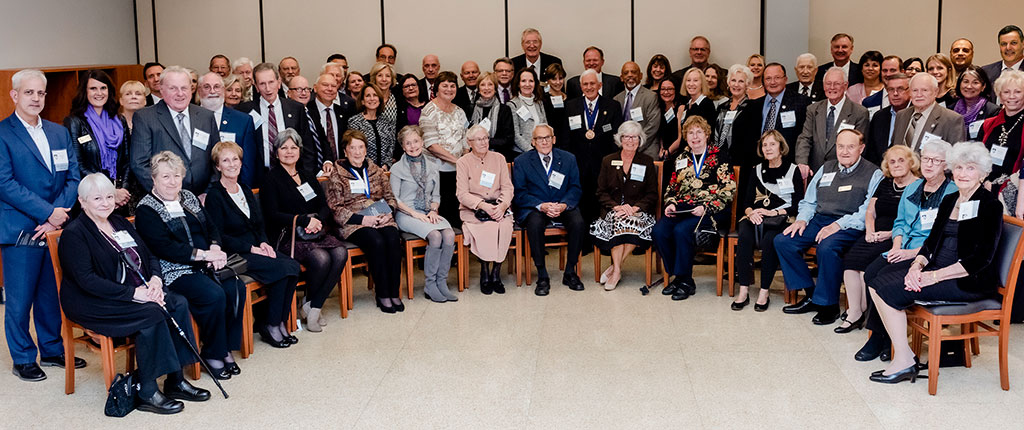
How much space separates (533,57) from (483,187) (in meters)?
2.07

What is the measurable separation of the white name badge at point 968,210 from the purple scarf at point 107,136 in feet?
14.1

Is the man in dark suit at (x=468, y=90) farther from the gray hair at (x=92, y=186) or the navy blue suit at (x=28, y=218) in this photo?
the gray hair at (x=92, y=186)

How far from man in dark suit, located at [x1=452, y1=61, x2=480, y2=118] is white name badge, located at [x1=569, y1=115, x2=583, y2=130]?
0.76 metres

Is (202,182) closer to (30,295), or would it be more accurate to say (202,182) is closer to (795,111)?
(30,295)

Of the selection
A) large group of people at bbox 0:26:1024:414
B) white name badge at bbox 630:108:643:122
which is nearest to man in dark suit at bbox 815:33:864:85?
large group of people at bbox 0:26:1024:414

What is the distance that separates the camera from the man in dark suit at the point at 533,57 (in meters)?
7.48

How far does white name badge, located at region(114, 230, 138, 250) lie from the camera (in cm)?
376

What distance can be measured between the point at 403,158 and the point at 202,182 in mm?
1385

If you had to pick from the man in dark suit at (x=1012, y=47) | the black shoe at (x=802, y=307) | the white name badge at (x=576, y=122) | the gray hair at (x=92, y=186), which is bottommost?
the black shoe at (x=802, y=307)

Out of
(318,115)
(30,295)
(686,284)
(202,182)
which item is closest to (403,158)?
(318,115)

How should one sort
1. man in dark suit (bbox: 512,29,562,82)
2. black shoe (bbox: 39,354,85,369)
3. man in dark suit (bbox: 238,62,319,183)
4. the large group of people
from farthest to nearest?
man in dark suit (bbox: 512,29,562,82) → man in dark suit (bbox: 238,62,319,183) → black shoe (bbox: 39,354,85,369) → the large group of people

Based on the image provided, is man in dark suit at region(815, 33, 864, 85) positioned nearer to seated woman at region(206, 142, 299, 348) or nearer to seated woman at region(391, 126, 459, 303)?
seated woman at region(391, 126, 459, 303)

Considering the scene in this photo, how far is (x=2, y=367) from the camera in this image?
170 inches

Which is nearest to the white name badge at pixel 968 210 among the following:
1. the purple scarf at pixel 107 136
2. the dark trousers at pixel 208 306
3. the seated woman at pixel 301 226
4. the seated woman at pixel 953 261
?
the seated woman at pixel 953 261
